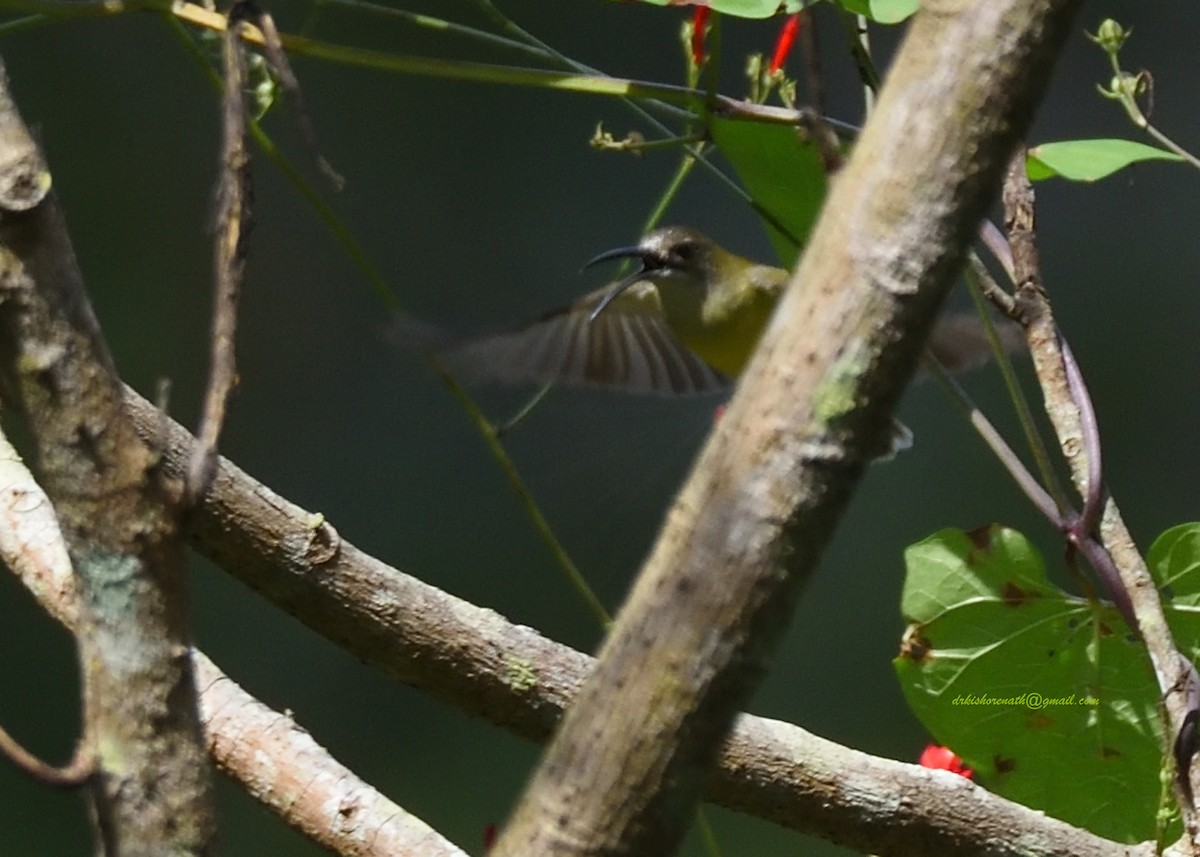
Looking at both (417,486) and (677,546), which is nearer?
(677,546)

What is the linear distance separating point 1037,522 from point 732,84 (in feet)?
3.08

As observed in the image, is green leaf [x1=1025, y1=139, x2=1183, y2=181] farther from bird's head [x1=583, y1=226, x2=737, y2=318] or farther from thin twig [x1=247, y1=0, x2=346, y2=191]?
bird's head [x1=583, y1=226, x2=737, y2=318]

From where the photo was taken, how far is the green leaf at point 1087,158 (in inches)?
36.9

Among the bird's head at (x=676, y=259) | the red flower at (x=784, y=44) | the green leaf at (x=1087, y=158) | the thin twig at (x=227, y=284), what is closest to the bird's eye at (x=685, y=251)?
the bird's head at (x=676, y=259)

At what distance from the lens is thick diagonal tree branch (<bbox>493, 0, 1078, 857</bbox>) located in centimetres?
44

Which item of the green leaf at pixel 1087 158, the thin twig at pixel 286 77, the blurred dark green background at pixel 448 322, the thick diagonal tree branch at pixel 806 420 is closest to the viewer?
the thick diagonal tree branch at pixel 806 420

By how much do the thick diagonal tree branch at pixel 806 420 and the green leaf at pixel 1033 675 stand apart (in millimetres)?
667

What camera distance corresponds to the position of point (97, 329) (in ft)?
1.54

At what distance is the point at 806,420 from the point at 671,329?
4.17 feet

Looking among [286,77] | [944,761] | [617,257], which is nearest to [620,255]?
[617,257]

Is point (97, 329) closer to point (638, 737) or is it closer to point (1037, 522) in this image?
point (638, 737)

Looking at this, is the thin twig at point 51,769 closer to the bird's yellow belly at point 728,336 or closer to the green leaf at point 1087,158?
the green leaf at point 1087,158

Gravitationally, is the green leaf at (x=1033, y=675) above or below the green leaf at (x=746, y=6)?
below

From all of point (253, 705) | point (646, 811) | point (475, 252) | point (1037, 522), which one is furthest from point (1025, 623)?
point (475, 252)
